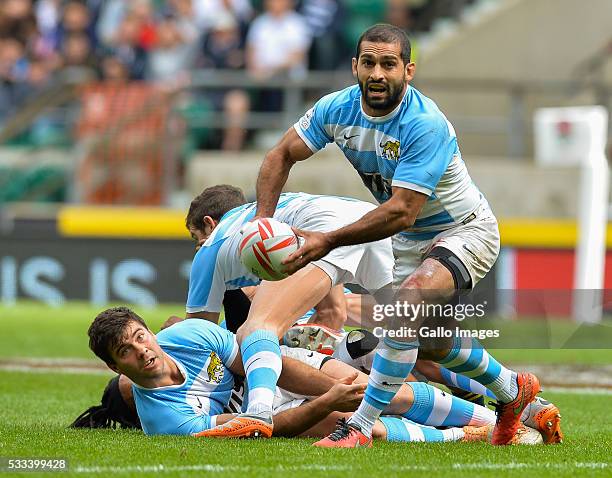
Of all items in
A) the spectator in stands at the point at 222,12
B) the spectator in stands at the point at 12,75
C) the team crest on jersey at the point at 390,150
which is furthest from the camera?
the spectator in stands at the point at 12,75

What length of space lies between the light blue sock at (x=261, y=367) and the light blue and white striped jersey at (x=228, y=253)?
2.05ft

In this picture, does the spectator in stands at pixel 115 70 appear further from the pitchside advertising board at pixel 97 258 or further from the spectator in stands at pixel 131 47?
the pitchside advertising board at pixel 97 258

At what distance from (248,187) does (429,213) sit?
A: 36.6ft

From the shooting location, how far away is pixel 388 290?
778cm

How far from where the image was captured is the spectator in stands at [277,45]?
18172 mm

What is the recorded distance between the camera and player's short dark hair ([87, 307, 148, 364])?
6684 millimetres

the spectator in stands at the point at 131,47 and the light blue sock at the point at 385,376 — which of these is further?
the spectator in stands at the point at 131,47

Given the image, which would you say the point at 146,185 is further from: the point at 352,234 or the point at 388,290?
the point at 352,234

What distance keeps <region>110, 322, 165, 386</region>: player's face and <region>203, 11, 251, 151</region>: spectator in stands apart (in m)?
11.5

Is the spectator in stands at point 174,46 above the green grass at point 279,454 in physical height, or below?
above

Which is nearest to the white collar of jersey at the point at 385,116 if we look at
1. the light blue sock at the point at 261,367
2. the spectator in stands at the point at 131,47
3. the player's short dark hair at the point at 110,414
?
the light blue sock at the point at 261,367

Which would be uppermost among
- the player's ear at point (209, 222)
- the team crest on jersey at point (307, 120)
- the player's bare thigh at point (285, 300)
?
the team crest on jersey at point (307, 120)

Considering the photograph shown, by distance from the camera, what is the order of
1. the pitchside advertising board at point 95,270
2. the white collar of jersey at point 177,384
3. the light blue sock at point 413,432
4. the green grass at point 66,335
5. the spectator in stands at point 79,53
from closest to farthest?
the white collar of jersey at point 177,384 → the light blue sock at point 413,432 → the green grass at point 66,335 → the pitchside advertising board at point 95,270 → the spectator in stands at point 79,53

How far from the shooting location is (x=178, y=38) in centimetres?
1900
